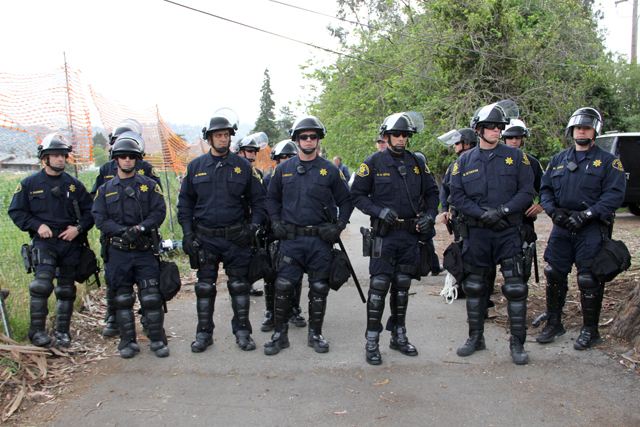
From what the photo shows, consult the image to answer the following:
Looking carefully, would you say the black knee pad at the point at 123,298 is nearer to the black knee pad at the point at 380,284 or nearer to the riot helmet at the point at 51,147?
the riot helmet at the point at 51,147

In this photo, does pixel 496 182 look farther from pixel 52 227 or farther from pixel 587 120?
pixel 52 227

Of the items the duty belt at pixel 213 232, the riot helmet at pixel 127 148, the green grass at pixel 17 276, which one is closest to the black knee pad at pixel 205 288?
the duty belt at pixel 213 232

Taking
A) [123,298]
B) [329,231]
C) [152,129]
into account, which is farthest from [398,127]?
[152,129]

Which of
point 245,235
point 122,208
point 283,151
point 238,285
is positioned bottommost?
point 238,285

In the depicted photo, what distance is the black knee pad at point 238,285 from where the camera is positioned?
4.66 m

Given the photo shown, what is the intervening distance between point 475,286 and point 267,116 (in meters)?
54.8

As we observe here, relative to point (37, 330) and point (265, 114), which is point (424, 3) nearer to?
point (37, 330)

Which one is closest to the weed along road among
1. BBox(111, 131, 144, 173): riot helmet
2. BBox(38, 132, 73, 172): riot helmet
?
BBox(111, 131, 144, 173): riot helmet

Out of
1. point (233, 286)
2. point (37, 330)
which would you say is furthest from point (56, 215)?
point (233, 286)

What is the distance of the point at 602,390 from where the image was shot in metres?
3.47

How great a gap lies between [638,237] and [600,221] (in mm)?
6587

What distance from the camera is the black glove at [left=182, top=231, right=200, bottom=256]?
14.8ft

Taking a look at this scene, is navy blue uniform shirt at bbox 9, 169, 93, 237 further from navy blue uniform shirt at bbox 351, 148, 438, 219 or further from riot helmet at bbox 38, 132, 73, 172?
navy blue uniform shirt at bbox 351, 148, 438, 219

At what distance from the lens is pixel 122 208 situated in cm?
458
